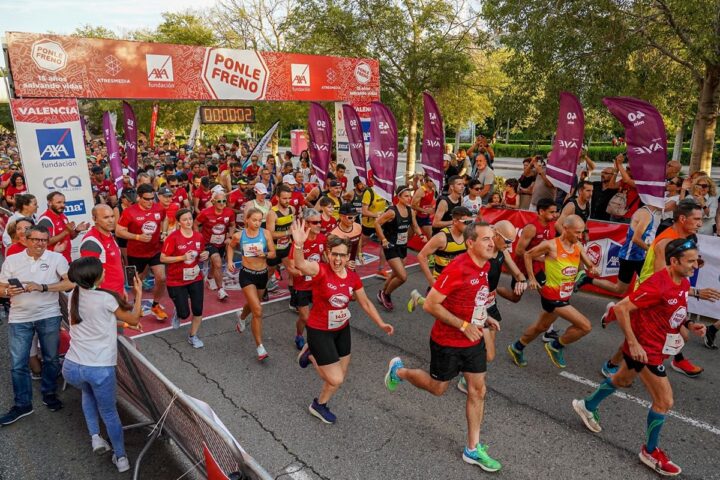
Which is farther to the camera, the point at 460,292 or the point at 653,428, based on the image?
the point at 460,292

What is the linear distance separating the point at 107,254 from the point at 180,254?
0.86 meters

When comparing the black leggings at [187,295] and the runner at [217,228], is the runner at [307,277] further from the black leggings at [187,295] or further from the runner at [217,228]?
the runner at [217,228]

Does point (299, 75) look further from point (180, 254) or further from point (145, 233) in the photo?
point (180, 254)

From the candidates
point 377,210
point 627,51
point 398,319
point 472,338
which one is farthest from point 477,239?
point 627,51

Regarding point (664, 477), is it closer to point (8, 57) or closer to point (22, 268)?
point (22, 268)

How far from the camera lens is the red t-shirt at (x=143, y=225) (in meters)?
7.54

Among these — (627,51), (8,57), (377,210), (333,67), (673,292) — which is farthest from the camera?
(333,67)

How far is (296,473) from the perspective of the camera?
4.17 m

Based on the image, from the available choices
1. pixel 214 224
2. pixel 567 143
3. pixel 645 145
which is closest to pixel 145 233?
pixel 214 224

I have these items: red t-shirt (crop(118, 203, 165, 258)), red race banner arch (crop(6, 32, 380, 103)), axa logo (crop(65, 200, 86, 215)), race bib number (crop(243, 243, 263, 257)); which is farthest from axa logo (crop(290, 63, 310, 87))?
race bib number (crop(243, 243, 263, 257))

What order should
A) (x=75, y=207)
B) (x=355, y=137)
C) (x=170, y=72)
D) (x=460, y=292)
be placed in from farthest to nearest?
(x=355, y=137) < (x=170, y=72) < (x=75, y=207) < (x=460, y=292)

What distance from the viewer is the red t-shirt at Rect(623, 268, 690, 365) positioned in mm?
4012

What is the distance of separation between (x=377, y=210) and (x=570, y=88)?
6.65m

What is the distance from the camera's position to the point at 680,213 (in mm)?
5184
